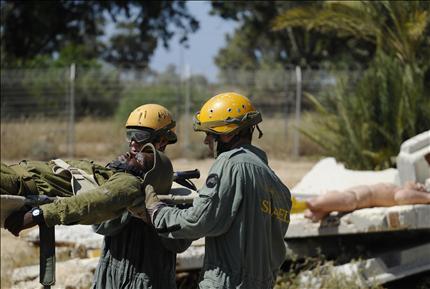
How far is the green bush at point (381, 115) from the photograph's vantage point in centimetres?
1167

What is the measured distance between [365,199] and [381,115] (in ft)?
16.3

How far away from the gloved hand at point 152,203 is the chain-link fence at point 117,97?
14.4m

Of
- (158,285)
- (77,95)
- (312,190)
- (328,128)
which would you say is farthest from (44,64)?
(158,285)

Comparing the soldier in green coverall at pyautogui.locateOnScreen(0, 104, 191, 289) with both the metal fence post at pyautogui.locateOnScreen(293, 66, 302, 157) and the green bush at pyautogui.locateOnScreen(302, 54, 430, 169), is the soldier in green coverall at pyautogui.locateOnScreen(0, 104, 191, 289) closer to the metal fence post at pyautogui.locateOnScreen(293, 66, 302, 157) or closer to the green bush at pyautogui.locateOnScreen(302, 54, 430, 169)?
the green bush at pyautogui.locateOnScreen(302, 54, 430, 169)

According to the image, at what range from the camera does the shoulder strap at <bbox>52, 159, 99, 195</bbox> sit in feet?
12.9

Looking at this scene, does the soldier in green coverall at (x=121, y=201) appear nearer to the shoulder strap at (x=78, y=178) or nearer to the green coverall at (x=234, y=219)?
the shoulder strap at (x=78, y=178)

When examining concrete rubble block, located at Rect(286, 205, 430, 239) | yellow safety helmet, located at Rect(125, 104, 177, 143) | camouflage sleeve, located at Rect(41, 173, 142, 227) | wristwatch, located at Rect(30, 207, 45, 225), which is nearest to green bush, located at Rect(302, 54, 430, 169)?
concrete rubble block, located at Rect(286, 205, 430, 239)

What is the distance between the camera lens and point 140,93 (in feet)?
66.1

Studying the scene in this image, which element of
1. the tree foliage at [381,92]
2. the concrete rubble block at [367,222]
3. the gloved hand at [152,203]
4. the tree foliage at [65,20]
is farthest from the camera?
the tree foliage at [65,20]

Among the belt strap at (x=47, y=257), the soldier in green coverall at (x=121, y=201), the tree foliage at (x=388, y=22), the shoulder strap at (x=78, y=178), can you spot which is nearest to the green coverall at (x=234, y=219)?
the soldier in green coverall at (x=121, y=201)

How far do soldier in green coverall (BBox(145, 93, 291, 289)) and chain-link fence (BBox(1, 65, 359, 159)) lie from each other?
14214mm

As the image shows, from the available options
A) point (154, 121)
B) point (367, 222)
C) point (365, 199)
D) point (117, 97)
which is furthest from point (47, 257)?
point (117, 97)

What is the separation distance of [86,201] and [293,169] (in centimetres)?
1339

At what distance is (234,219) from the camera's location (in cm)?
374
